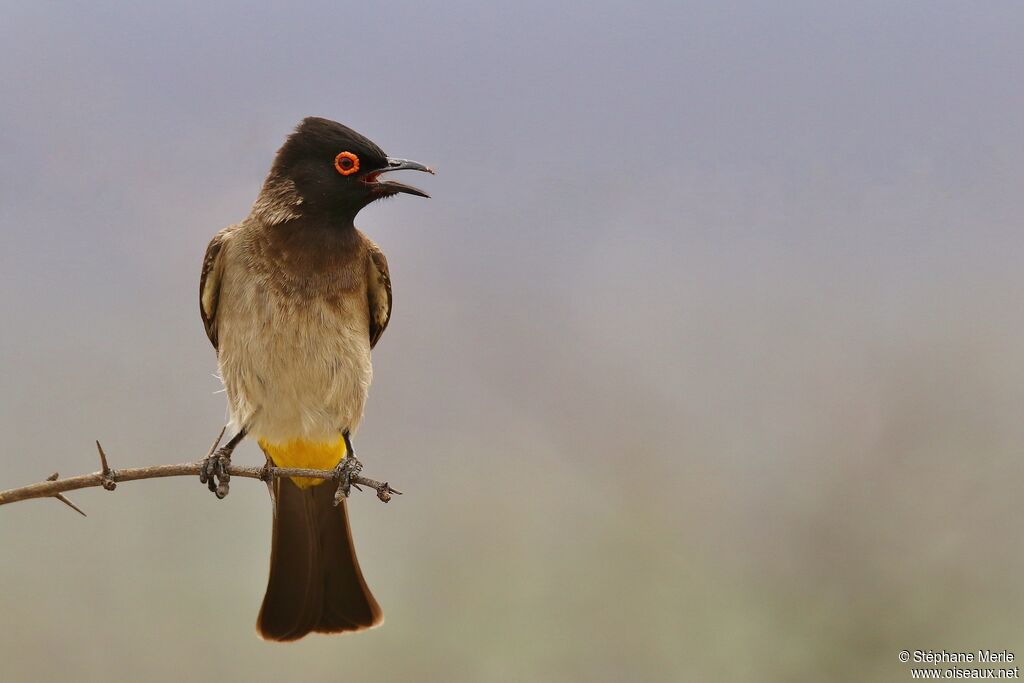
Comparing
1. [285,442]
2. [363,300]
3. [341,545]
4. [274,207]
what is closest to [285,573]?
[341,545]

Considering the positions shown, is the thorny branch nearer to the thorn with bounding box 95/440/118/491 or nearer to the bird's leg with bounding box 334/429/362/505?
the thorn with bounding box 95/440/118/491

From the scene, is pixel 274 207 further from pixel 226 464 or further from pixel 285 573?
pixel 285 573

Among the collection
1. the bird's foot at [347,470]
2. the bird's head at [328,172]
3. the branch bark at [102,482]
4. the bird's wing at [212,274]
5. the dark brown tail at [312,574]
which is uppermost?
the bird's head at [328,172]

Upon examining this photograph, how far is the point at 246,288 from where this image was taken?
160 inches

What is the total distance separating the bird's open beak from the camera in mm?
3805

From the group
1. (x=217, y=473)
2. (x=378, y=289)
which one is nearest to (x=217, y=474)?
(x=217, y=473)

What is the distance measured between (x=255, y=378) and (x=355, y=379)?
1.29 feet

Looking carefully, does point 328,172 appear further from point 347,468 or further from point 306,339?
point 347,468

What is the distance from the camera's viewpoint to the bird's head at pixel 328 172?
3973 millimetres

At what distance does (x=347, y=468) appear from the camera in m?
4.12

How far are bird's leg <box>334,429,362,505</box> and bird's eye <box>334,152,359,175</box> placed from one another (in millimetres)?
1064

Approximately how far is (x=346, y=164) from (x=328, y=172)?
0.08m

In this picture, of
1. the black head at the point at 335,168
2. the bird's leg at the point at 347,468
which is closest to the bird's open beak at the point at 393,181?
the black head at the point at 335,168

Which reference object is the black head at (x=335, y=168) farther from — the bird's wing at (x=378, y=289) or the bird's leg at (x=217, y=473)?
the bird's leg at (x=217, y=473)
